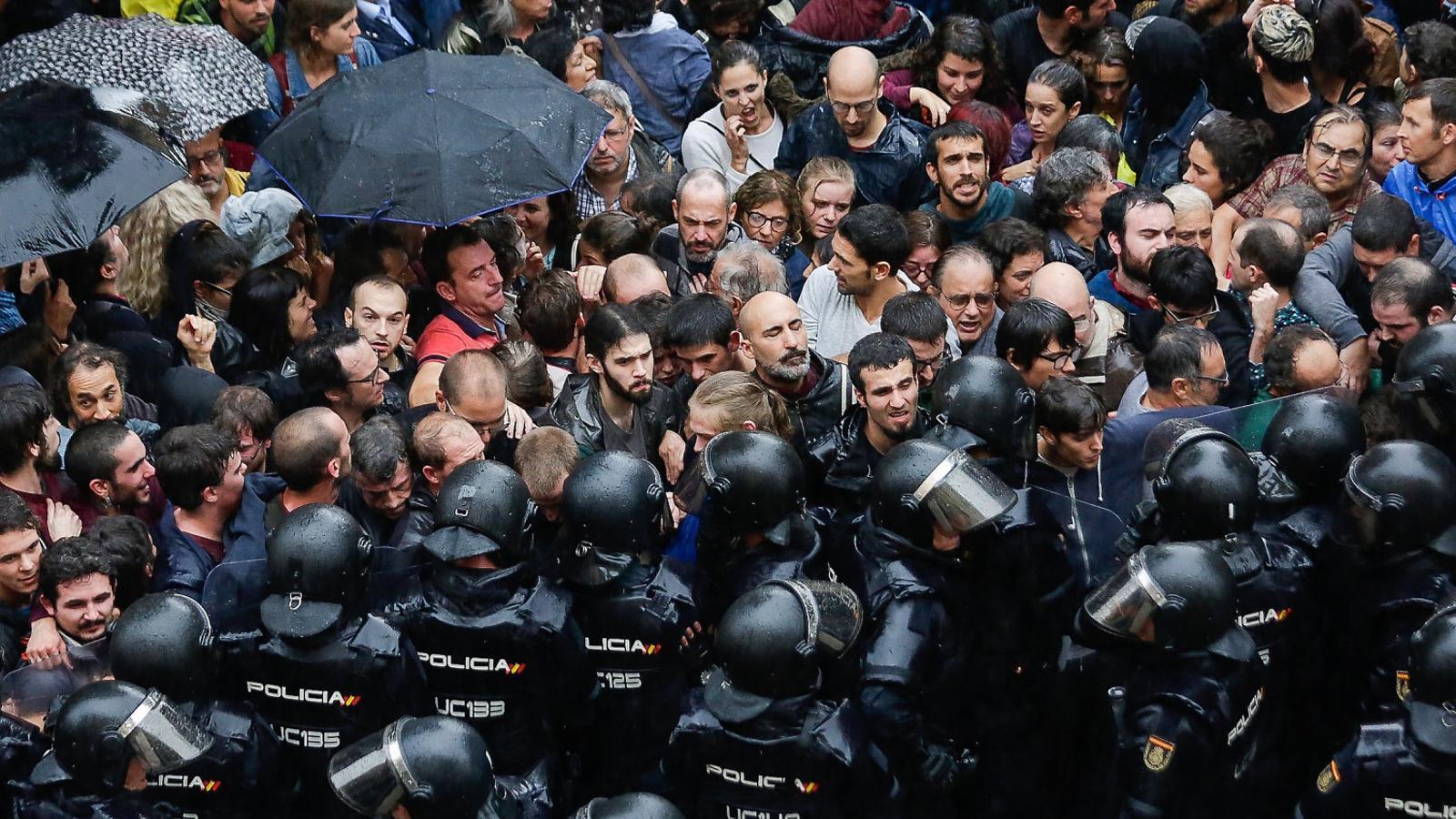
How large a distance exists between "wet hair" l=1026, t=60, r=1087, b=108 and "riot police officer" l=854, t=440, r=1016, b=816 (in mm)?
3761

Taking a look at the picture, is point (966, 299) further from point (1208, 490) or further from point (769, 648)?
point (769, 648)

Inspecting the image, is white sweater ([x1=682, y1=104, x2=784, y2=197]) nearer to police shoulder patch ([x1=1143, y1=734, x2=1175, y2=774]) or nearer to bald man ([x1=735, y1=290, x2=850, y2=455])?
bald man ([x1=735, y1=290, x2=850, y2=455])

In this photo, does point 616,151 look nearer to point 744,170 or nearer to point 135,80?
point 744,170

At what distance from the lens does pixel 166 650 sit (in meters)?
5.14

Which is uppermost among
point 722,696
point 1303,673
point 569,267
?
point 722,696

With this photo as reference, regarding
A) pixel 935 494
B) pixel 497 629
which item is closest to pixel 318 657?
pixel 497 629

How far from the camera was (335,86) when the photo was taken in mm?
7871

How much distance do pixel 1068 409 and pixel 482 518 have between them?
1.93 m

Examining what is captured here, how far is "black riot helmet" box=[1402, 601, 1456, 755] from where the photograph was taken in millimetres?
4676

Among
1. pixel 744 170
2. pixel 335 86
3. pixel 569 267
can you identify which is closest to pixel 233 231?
pixel 335 86

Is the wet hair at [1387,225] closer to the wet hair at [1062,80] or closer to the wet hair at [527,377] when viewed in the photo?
the wet hair at [1062,80]

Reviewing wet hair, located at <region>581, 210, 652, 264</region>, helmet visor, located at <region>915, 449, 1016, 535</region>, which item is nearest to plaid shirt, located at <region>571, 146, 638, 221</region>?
wet hair, located at <region>581, 210, 652, 264</region>

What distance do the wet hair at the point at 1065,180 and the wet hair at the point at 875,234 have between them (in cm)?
97

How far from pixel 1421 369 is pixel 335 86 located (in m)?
4.37
